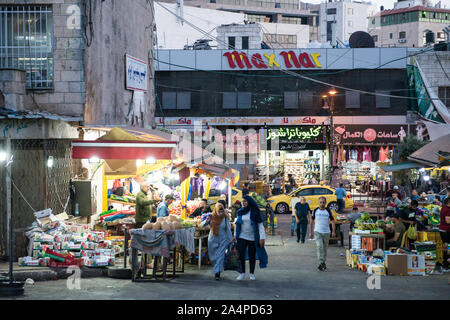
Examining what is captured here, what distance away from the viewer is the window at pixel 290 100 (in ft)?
147

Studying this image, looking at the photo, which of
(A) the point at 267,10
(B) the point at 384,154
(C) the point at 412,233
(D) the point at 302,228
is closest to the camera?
(C) the point at 412,233

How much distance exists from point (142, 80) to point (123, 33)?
2.62m

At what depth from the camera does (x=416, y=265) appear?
14180mm

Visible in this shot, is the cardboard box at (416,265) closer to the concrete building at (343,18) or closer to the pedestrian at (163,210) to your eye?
the pedestrian at (163,210)

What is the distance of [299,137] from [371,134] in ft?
16.6

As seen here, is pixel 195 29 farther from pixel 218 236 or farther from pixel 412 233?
pixel 218 236

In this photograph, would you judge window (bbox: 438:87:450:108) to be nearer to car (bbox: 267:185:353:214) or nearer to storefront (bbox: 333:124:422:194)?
storefront (bbox: 333:124:422:194)

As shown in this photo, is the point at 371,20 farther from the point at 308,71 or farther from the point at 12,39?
the point at 12,39

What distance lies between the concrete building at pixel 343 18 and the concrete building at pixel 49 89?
73255mm

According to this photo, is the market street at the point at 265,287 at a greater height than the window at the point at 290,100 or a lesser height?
lesser

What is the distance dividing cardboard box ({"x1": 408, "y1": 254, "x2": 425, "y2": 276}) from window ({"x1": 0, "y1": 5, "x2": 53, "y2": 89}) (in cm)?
994

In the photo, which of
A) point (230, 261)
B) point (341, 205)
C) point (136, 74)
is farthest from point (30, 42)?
point (341, 205)

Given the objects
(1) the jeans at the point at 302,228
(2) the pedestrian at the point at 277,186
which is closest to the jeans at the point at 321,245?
(1) the jeans at the point at 302,228
